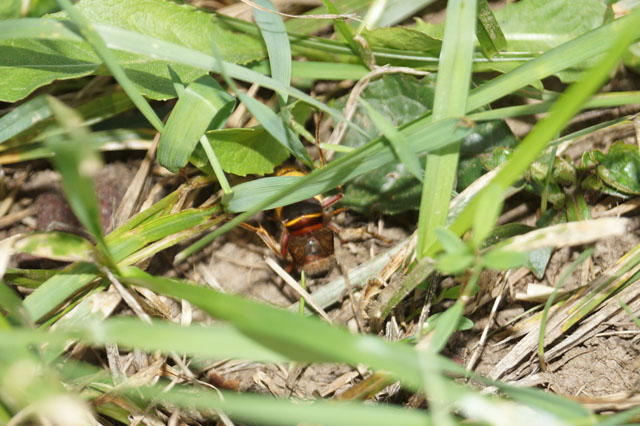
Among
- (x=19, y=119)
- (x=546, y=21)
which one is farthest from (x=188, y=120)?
(x=546, y=21)

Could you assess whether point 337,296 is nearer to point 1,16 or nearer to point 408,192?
point 408,192

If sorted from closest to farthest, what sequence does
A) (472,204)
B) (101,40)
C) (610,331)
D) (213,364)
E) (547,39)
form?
(472,204)
(101,40)
(610,331)
(213,364)
(547,39)

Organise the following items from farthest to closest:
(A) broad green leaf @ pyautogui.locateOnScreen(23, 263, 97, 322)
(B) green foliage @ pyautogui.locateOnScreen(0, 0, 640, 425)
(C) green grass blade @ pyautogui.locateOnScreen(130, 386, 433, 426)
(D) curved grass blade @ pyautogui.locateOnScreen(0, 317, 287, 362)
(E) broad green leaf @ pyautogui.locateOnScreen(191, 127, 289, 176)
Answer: (E) broad green leaf @ pyautogui.locateOnScreen(191, 127, 289, 176) → (A) broad green leaf @ pyautogui.locateOnScreen(23, 263, 97, 322) → (B) green foliage @ pyautogui.locateOnScreen(0, 0, 640, 425) → (D) curved grass blade @ pyautogui.locateOnScreen(0, 317, 287, 362) → (C) green grass blade @ pyautogui.locateOnScreen(130, 386, 433, 426)

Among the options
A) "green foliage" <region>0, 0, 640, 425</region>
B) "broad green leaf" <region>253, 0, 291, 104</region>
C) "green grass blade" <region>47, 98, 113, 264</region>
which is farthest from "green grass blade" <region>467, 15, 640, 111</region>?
"green grass blade" <region>47, 98, 113, 264</region>

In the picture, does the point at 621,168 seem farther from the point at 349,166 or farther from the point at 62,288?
the point at 62,288

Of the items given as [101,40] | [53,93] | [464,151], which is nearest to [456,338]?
[464,151]

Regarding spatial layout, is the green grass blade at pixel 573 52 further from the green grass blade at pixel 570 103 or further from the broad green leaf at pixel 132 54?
the broad green leaf at pixel 132 54

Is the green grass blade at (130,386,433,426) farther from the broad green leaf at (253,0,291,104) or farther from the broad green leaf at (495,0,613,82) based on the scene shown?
the broad green leaf at (495,0,613,82)
